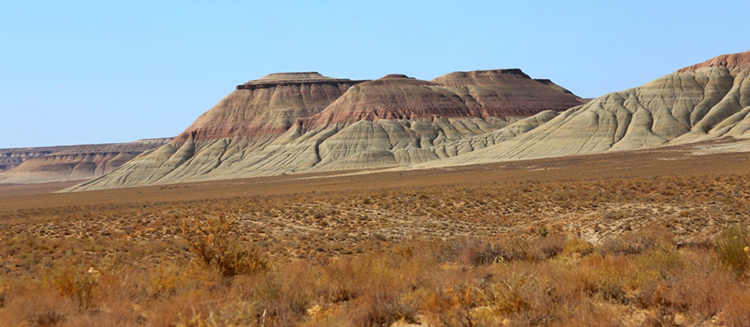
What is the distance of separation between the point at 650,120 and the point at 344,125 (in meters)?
72.8

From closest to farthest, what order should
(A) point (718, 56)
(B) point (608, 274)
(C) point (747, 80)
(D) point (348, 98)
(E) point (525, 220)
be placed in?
(B) point (608, 274), (E) point (525, 220), (C) point (747, 80), (A) point (718, 56), (D) point (348, 98)

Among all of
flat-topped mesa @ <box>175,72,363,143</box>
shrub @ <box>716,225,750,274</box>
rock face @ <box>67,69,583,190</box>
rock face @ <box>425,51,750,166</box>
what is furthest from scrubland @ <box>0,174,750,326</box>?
flat-topped mesa @ <box>175,72,363,143</box>

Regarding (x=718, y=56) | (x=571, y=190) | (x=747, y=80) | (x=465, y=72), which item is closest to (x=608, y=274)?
(x=571, y=190)

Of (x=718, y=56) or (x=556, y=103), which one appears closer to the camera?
(x=718, y=56)

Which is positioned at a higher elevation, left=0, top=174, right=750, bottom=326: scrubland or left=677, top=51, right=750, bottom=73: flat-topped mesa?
left=677, top=51, right=750, bottom=73: flat-topped mesa

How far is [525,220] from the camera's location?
999 inches

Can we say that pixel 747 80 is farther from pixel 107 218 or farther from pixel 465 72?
pixel 107 218

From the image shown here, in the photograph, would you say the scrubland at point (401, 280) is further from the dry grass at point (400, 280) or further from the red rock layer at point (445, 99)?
the red rock layer at point (445, 99)

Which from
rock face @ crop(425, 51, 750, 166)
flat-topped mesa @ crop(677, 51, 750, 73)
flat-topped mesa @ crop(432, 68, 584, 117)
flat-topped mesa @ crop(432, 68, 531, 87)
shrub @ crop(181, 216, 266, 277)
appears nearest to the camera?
shrub @ crop(181, 216, 266, 277)

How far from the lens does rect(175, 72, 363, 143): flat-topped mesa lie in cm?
16812

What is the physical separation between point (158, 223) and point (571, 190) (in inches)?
841

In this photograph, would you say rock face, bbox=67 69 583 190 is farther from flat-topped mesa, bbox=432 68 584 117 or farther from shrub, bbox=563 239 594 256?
shrub, bbox=563 239 594 256

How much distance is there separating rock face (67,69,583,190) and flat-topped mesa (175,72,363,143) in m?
0.31

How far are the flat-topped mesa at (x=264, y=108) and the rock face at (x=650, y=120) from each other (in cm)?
7088
